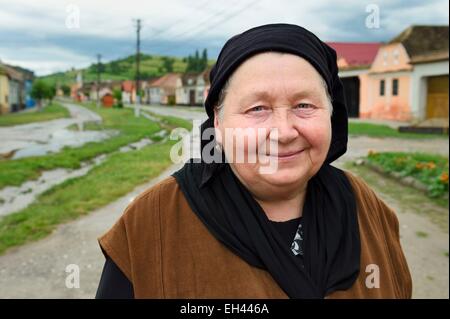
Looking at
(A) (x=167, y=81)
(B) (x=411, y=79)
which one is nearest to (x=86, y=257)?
(B) (x=411, y=79)

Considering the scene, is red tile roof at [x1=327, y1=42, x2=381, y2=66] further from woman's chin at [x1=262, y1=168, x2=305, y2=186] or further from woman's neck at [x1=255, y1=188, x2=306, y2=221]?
woman's chin at [x1=262, y1=168, x2=305, y2=186]

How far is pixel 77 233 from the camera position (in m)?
5.32

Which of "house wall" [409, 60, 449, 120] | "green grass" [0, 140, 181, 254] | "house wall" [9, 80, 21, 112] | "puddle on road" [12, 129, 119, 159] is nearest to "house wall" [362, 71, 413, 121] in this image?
"house wall" [409, 60, 449, 120]

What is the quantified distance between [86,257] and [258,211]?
376 cm

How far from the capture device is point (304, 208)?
4.76 feet

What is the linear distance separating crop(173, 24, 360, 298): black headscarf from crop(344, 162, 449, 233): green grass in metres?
4.82

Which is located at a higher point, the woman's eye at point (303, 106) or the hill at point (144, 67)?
the hill at point (144, 67)

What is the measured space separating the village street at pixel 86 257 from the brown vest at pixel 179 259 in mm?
1664

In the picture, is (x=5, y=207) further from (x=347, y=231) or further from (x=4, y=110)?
(x=4, y=110)

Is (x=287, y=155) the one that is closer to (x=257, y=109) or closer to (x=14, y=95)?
(x=257, y=109)

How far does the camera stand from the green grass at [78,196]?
209 inches

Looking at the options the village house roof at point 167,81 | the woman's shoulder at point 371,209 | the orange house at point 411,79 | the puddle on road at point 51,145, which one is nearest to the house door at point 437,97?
the orange house at point 411,79

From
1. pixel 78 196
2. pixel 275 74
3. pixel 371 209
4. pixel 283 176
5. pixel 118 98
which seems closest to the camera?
pixel 275 74

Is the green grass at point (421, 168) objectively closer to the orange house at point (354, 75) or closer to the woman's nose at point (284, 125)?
the woman's nose at point (284, 125)
